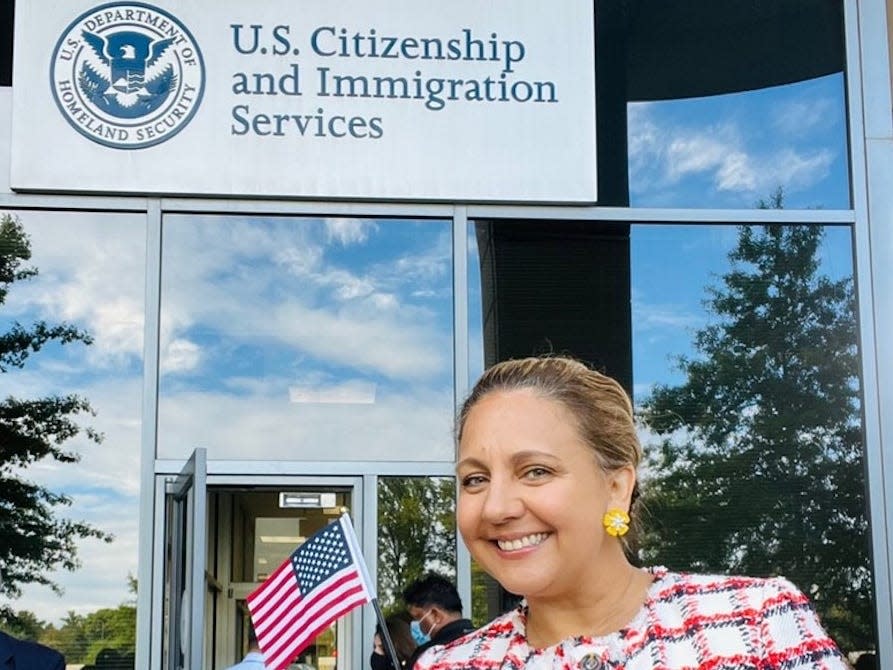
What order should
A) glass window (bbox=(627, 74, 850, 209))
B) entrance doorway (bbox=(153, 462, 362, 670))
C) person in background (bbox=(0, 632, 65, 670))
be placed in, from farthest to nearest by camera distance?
glass window (bbox=(627, 74, 850, 209)), entrance doorway (bbox=(153, 462, 362, 670)), person in background (bbox=(0, 632, 65, 670))

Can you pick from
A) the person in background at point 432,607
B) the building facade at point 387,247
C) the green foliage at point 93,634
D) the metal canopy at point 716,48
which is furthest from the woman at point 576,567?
the metal canopy at point 716,48

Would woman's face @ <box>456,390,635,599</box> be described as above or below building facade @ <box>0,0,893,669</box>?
below

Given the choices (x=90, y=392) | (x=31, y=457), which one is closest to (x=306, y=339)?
(x=90, y=392)

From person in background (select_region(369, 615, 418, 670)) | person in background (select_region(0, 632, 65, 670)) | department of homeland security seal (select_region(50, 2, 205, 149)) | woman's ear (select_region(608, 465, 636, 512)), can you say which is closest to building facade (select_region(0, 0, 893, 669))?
department of homeland security seal (select_region(50, 2, 205, 149))

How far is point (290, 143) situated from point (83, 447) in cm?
181

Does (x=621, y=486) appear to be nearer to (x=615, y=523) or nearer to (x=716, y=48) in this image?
(x=615, y=523)

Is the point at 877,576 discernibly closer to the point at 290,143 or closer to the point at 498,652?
the point at 290,143

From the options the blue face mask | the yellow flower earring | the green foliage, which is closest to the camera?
the yellow flower earring

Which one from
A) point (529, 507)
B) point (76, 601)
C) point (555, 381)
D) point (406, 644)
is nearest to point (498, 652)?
point (529, 507)

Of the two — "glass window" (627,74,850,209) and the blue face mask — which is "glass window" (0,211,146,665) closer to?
the blue face mask

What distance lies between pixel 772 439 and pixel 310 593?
3.06 m

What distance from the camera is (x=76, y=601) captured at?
6.79 m

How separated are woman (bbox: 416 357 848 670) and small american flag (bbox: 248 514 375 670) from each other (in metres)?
3.15

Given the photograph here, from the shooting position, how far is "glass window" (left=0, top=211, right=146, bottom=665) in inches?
267
